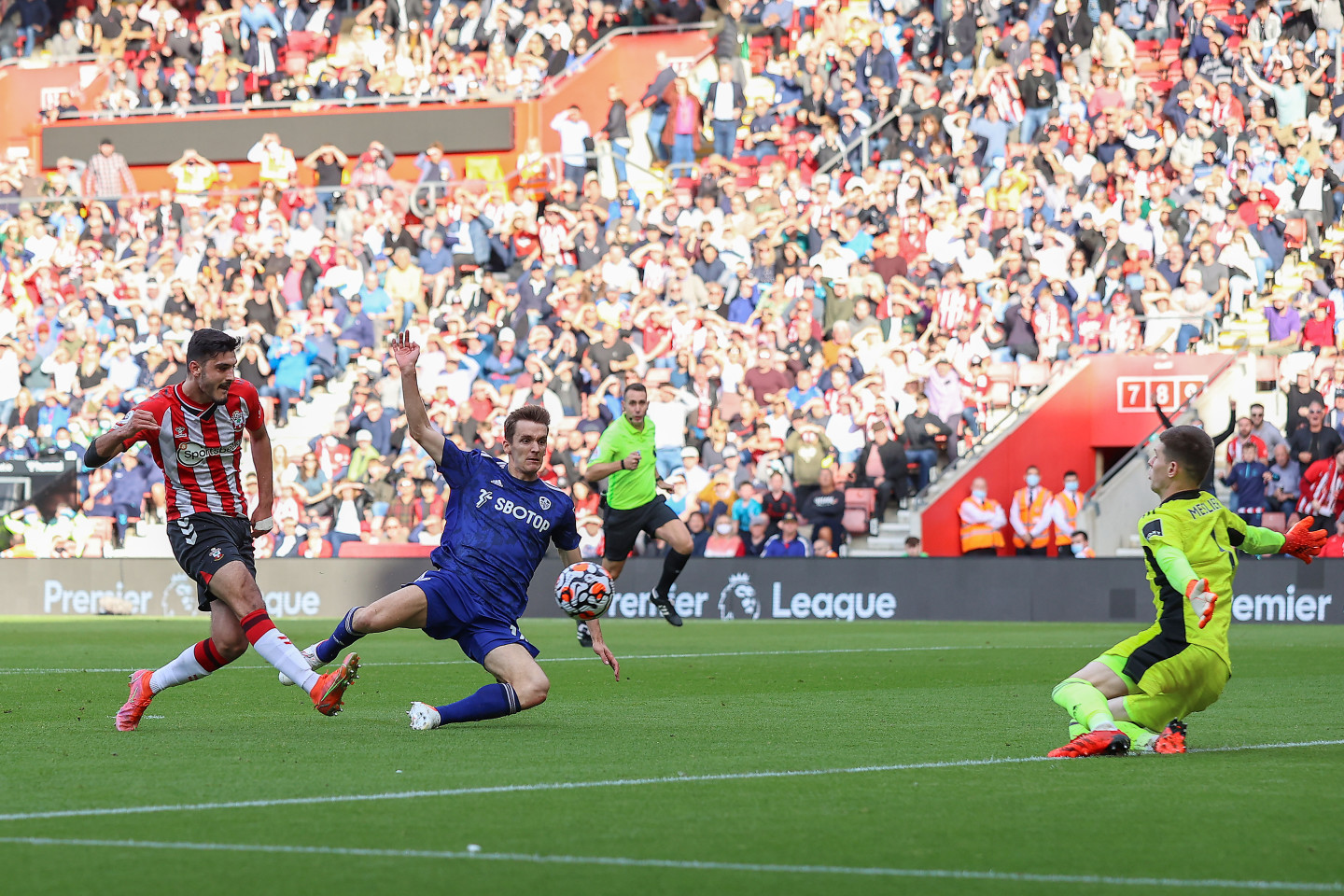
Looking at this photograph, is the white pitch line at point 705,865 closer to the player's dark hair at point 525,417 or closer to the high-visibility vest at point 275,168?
the player's dark hair at point 525,417

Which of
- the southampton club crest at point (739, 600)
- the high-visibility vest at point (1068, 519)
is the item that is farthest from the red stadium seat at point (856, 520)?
the high-visibility vest at point (1068, 519)

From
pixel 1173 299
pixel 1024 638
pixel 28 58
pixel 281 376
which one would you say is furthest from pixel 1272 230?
pixel 28 58

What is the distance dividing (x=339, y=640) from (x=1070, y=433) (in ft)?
54.6

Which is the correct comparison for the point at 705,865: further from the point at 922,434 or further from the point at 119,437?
the point at 922,434

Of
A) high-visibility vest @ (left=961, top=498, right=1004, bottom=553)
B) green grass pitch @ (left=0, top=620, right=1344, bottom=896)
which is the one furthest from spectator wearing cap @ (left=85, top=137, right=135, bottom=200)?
green grass pitch @ (left=0, top=620, right=1344, bottom=896)

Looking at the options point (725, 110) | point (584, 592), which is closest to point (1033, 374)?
point (725, 110)

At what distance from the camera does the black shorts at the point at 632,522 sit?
17.7m

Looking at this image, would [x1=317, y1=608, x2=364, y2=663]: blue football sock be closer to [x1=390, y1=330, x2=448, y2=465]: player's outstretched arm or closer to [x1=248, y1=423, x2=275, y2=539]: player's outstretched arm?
[x1=248, y1=423, x2=275, y2=539]: player's outstretched arm

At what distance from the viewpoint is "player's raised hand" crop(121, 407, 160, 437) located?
920 cm

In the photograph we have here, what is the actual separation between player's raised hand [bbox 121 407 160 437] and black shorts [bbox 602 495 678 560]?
8.42m

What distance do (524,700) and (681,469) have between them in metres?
15.6

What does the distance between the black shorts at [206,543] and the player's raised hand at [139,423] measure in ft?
1.75

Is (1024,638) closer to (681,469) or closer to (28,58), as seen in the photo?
(681,469)

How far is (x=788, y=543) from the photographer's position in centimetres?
2398
